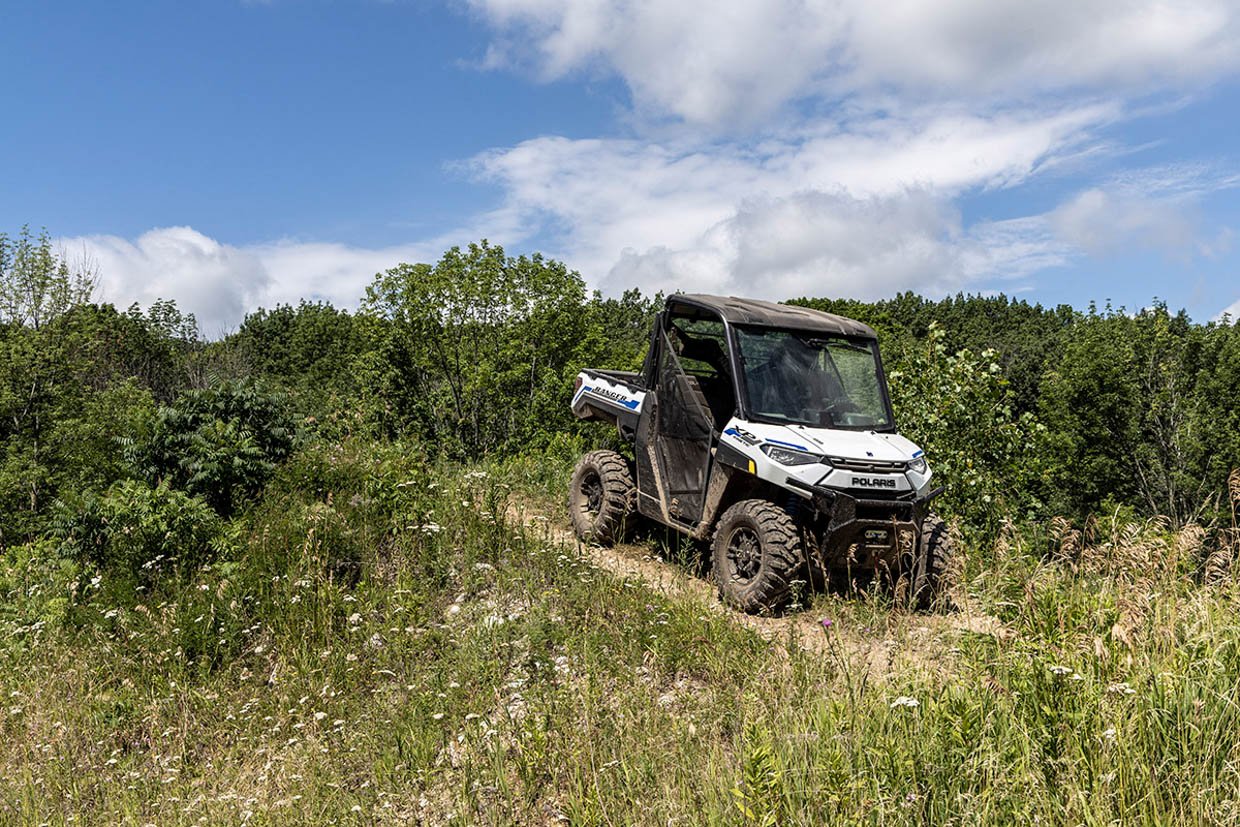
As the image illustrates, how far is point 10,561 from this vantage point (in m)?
8.68

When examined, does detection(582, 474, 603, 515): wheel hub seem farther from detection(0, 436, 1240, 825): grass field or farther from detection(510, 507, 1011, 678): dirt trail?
detection(0, 436, 1240, 825): grass field

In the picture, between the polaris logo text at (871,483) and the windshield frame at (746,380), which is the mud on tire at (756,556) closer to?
the polaris logo text at (871,483)

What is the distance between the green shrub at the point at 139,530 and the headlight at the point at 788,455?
466cm

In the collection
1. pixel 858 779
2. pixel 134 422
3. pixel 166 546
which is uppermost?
pixel 134 422

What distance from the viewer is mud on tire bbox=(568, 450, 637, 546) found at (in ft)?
26.8

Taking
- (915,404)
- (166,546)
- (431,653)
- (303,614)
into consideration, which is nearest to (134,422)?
(166,546)

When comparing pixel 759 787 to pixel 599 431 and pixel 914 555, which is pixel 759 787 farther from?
pixel 599 431

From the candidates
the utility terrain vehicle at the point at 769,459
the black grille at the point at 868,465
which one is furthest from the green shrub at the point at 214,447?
the black grille at the point at 868,465

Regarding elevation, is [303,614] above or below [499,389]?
below

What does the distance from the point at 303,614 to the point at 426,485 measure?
244 cm

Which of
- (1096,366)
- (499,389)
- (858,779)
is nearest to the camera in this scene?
(858,779)

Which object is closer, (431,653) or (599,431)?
(431,653)

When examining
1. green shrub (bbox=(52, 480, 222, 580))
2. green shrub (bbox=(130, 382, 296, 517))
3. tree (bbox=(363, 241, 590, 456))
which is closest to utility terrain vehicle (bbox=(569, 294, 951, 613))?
green shrub (bbox=(130, 382, 296, 517))

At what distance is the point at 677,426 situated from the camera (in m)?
7.59
